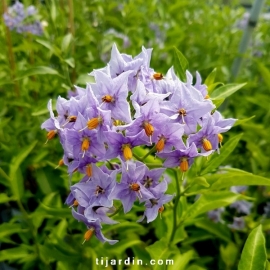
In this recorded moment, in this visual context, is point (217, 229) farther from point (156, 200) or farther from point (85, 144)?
point (85, 144)

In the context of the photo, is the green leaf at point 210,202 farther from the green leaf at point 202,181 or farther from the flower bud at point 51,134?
the flower bud at point 51,134

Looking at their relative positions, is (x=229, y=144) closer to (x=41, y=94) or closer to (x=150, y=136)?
(x=150, y=136)

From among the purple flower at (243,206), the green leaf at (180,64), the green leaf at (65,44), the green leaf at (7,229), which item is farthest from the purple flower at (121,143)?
the purple flower at (243,206)

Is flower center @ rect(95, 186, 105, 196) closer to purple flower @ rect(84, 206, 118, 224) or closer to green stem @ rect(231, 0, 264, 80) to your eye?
purple flower @ rect(84, 206, 118, 224)

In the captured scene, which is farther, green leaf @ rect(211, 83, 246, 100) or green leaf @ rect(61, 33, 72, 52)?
green leaf @ rect(61, 33, 72, 52)

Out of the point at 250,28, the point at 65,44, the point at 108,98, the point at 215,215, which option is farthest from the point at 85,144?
the point at 250,28

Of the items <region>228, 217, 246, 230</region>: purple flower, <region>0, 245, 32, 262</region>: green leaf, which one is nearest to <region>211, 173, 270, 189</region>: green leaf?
<region>228, 217, 246, 230</region>: purple flower
